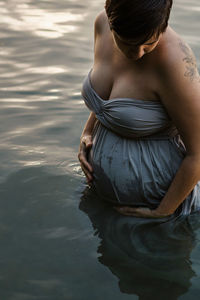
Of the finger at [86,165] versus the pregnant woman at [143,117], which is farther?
the finger at [86,165]

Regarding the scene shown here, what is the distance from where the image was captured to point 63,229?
284 cm

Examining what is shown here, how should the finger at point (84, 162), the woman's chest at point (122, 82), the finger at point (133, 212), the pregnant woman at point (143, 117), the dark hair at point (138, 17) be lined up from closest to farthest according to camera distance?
the dark hair at point (138, 17) < the pregnant woman at point (143, 117) < the woman's chest at point (122, 82) < the finger at point (133, 212) < the finger at point (84, 162)

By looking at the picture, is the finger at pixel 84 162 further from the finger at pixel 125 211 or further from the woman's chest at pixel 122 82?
the woman's chest at pixel 122 82

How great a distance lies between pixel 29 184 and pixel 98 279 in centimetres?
97

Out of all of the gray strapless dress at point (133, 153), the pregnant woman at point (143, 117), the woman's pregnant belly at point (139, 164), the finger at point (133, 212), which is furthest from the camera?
the finger at point (133, 212)

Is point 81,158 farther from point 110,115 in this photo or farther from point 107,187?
point 110,115

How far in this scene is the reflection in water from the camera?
2.43 m

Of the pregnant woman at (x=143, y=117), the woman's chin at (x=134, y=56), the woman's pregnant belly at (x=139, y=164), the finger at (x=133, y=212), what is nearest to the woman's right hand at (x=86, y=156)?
the pregnant woman at (x=143, y=117)

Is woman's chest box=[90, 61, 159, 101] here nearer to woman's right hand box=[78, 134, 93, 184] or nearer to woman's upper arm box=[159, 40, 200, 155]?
woman's upper arm box=[159, 40, 200, 155]

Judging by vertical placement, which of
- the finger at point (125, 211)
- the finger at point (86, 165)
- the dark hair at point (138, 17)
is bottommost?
the finger at point (125, 211)

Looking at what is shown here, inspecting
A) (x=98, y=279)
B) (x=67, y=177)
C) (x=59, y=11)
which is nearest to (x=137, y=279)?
(x=98, y=279)

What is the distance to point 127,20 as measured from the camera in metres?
2.04

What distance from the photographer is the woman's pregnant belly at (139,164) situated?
2613 millimetres

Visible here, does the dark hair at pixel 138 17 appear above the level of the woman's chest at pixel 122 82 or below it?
above
